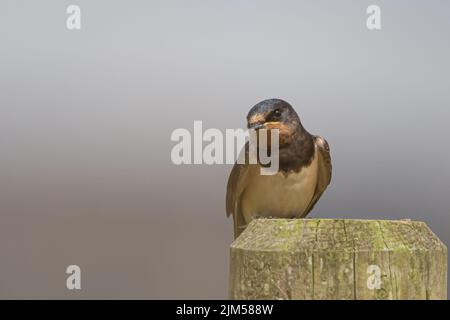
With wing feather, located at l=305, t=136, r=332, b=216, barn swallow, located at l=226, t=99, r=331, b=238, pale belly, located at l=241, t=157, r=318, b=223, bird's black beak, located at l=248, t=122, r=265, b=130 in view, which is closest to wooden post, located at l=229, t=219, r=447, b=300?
bird's black beak, located at l=248, t=122, r=265, b=130

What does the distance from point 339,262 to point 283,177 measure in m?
2.29

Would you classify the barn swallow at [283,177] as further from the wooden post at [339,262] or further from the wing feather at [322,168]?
the wooden post at [339,262]

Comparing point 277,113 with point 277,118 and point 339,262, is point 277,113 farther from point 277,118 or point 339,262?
point 339,262

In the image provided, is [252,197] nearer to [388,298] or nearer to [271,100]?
[271,100]

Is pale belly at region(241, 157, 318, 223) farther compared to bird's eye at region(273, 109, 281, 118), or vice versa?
pale belly at region(241, 157, 318, 223)

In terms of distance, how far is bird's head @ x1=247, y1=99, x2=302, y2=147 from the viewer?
11.6 ft

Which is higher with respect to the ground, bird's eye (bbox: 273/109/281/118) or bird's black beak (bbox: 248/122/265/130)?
bird's eye (bbox: 273/109/281/118)

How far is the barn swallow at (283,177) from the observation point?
3.73 m

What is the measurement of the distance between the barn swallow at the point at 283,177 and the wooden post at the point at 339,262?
200cm

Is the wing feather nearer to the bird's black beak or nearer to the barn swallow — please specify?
the barn swallow

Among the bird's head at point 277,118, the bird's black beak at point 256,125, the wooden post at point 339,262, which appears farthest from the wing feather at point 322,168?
the wooden post at point 339,262
